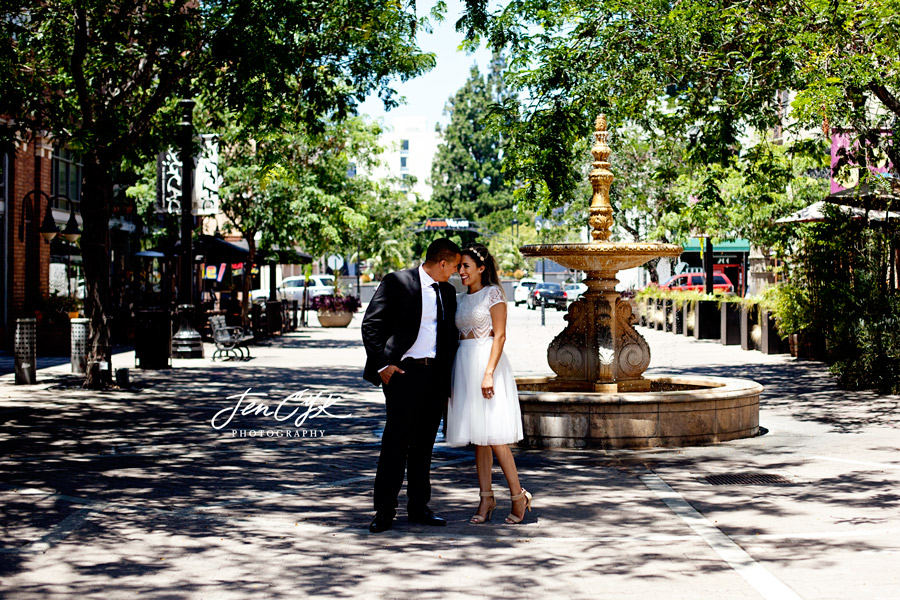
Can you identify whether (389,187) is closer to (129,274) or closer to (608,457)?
(129,274)

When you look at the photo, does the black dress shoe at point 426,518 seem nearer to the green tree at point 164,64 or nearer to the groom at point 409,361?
the groom at point 409,361

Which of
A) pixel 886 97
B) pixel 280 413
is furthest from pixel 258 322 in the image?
pixel 886 97

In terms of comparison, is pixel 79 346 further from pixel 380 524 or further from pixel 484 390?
pixel 484 390

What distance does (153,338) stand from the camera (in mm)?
20078

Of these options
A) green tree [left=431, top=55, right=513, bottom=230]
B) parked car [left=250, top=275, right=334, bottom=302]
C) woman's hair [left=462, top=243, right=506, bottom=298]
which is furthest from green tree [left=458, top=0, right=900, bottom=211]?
green tree [left=431, top=55, right=513, bottom=230]

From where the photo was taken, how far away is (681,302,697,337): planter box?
32.2 m

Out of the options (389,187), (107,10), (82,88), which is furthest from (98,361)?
(389,187)

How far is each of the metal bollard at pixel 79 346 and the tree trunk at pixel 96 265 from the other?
3.24 feet

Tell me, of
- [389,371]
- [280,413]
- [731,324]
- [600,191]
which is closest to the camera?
[389,371]

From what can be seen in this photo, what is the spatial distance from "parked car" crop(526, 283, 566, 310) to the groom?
50739 millimetres

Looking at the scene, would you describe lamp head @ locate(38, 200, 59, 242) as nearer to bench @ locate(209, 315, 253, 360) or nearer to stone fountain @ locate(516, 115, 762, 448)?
bench @ locate(209, 315, 253, 360)

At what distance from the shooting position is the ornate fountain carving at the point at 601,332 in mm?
11727

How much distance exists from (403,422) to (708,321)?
80.4ft

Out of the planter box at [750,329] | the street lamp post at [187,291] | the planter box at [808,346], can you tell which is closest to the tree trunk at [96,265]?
the street lamp post at [187,291]
